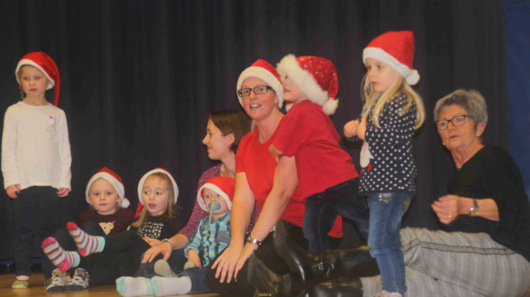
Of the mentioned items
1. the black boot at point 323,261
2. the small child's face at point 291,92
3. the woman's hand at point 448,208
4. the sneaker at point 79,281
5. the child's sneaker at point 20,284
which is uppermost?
the small child's face at point 291,92

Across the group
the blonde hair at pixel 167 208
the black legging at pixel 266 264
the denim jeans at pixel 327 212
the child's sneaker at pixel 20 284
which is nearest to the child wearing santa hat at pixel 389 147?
the denim jeans at pixel 327 212

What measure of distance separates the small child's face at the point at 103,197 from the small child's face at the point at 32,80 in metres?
0.68

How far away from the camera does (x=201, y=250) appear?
336 cm

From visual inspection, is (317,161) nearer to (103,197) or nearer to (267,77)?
(267,77)

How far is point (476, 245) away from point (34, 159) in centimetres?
272

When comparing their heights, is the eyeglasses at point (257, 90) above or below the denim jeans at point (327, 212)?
above

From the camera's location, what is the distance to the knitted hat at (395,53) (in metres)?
2.39

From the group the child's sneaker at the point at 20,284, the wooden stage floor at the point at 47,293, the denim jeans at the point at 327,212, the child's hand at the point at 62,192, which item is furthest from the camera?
the child's hand at the point at 62,192

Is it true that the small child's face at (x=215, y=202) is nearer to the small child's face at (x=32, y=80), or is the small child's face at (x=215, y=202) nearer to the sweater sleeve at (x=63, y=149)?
the sweater sleeve at (x=63, y=149)

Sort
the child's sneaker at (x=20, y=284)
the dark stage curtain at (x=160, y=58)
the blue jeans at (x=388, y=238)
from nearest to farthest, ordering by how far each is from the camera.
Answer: the blue jeans at (x=388, y=238), the child's sneaker at (x=20, y=284), the dark stage curtain at (x=160, y=58)

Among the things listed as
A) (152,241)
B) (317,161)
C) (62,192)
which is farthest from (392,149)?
(62,192)

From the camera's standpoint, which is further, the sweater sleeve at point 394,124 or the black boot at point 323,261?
the black boot at point 323,261

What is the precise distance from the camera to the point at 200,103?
4.48 metres

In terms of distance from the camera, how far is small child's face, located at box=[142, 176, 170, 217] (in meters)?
3.76
